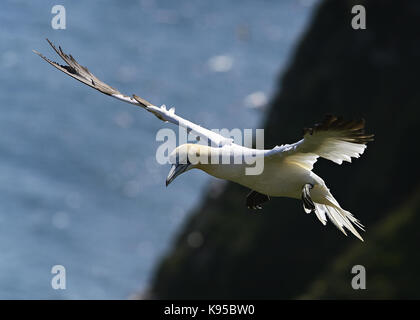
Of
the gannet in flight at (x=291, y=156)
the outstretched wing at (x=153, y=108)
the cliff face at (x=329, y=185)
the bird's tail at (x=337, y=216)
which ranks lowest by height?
the bird's tail at (x=337, y=216)

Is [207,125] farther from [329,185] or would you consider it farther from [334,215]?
[334,215]

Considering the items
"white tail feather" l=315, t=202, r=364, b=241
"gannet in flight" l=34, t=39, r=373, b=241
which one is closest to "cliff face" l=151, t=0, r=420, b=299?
"white tail feather" l=315, t=202, r=364, b=241

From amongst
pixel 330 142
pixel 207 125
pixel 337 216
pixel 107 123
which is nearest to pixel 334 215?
pixel 337 216

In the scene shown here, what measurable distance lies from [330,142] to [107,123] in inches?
1526

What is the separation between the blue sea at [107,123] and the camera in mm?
41344

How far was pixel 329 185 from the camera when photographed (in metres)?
27.4

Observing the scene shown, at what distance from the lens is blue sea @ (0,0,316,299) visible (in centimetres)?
4134

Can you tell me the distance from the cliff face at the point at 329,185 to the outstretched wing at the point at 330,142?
46.7 feet

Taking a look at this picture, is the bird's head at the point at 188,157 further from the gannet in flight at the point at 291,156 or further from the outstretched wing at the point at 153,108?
the outstretched wing at the point at 153,108

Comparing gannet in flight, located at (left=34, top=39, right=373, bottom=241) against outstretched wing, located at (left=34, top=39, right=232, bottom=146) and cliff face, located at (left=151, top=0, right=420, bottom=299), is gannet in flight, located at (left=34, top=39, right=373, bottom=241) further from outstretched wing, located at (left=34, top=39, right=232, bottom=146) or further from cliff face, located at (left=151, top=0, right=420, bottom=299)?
cliff face, located at (left=151, top=0, right=420, bottom=299)

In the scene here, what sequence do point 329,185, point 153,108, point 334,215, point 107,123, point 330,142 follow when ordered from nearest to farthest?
1. point 330,142
2. point 153,108
3. point 334,215
4. point 329,185
5. point 107,123

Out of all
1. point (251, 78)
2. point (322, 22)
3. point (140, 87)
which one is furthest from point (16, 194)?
point (322, 22)

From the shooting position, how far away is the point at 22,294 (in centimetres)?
3747

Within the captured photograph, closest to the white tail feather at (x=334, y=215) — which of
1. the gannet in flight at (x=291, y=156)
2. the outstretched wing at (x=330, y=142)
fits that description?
the gannet in flight at (x=291, y=156)
